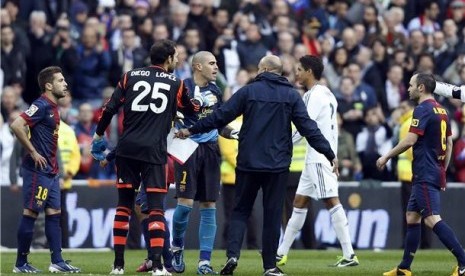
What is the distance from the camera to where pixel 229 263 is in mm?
15539

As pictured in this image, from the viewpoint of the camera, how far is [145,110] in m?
15.3

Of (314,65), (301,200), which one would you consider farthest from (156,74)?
(301,200)

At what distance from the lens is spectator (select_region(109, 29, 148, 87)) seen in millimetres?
26500

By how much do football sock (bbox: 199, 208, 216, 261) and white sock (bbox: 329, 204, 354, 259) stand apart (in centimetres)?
223

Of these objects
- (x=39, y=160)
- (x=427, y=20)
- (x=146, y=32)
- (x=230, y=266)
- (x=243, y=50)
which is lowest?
(x=230, y=266)

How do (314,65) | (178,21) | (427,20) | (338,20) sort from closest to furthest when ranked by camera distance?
1. (314,65)
2. (178,21)
3. (338,20)
4. (427,20)

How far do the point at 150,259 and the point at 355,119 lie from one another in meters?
10.8

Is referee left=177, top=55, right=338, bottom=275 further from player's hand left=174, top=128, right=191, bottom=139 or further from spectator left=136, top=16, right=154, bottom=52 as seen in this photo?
spectator left=136, top=16, right=154, bottom=52

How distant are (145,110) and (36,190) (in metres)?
2.09

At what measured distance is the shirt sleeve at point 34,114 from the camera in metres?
16.3

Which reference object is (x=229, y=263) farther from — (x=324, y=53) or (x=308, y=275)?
(x=324, y=53)

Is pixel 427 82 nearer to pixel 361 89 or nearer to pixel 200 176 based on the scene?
pixel 200 176

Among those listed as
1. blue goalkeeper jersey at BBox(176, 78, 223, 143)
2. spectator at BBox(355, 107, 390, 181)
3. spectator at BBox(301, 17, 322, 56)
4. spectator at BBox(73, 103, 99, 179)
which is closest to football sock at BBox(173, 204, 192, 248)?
blue goalkeeper jersey at BBox(176, 78, 223, 143)

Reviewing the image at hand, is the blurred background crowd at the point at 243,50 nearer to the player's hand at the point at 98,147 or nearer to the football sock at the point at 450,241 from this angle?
the football sock at the point at 450,241
